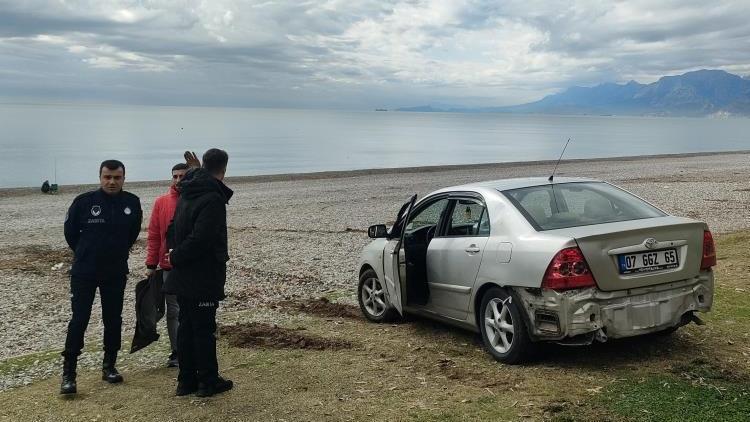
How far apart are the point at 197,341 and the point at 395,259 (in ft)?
7.84

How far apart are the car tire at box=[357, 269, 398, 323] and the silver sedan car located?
66cm

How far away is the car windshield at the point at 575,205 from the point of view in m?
5.99

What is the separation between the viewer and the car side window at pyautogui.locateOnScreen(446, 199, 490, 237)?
649cm

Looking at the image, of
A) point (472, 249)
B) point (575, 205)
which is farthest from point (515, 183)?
point (472, 249)

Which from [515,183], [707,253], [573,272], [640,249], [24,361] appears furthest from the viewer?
[24,361]

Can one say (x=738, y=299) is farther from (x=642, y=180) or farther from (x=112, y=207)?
(x=642, y=180)

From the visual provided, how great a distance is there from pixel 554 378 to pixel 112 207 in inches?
155

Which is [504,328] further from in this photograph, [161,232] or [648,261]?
[161,232]

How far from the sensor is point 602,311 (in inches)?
211

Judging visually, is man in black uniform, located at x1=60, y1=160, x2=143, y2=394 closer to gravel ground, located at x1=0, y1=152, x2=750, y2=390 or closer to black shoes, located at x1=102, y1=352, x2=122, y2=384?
black shoes, located at x1=102, y1=352, x2=122, y2=384

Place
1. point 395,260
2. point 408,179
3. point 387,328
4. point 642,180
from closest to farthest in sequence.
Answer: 1. point 395,260
2. point 387,328
3. point 642,180
4. point 408,179

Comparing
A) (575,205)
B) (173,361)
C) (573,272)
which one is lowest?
(173,361)

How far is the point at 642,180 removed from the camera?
1296 inches

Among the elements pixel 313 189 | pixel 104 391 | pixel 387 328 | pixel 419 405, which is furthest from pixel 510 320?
pixel 313 189
